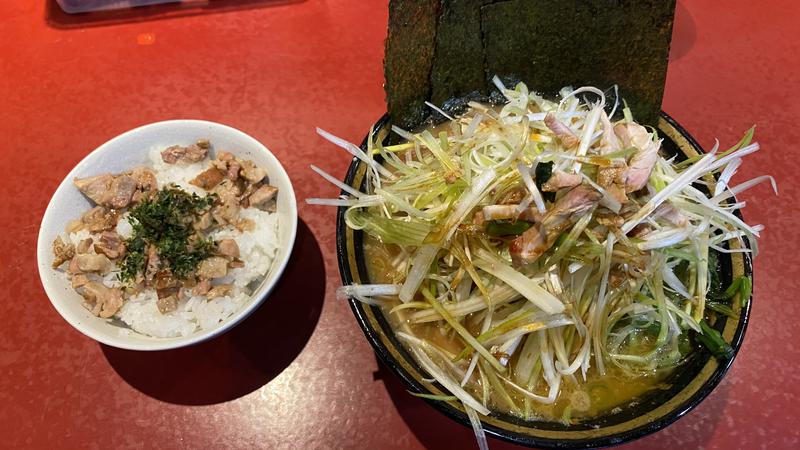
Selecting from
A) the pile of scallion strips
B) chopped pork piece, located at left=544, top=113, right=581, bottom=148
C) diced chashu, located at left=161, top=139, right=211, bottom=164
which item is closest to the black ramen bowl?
the pile of scallion strips

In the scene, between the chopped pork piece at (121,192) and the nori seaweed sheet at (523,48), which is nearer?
the nori seaweed sheet at (523,48)

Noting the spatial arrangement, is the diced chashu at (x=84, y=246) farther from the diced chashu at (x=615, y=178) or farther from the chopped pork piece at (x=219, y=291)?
the diced chashu at (x=615, y=178)

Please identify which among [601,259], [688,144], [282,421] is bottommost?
[282,421]

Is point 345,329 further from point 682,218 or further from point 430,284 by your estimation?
point 682,218

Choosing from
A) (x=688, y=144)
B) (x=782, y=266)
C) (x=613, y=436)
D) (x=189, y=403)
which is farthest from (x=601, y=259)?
(x=189, y=403)

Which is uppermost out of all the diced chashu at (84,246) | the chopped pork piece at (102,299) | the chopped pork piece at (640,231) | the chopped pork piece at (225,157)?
the chopped pork piece at (640,231)

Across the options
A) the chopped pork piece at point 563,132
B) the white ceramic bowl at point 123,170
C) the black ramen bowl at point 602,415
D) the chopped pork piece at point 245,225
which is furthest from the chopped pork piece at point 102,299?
the chopped pork piece at point 563,132
